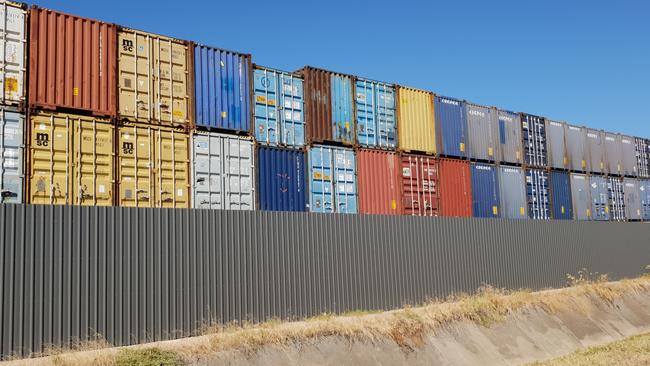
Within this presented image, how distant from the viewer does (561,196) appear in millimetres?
27781

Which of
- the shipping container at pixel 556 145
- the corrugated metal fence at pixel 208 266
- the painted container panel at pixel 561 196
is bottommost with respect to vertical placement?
the corrugated metal fence at pixel 208 266

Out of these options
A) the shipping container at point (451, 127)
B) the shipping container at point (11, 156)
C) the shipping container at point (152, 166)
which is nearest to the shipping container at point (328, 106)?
the shipping container at point (451, 127)

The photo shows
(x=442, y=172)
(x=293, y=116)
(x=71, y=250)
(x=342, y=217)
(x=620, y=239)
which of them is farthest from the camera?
(x=620, y=239)

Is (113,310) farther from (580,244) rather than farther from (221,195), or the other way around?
(580,244)

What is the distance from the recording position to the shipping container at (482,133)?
24359 mm

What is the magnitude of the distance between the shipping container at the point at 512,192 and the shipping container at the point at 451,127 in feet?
8.31

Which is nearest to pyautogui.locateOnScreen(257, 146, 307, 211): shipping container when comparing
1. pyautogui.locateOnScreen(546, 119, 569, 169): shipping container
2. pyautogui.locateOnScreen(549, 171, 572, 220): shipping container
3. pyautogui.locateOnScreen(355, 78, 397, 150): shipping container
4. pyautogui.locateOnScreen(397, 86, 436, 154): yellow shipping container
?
pyautogui.locateOnScreen(355, 78, 397, 150): shipping container

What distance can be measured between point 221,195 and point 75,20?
18.9 feet

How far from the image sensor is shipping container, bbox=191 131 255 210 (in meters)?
16.1

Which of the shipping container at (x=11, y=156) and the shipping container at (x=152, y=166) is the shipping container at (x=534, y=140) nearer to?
the shipping container at (x=152, y=166)

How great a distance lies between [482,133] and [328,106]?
322 inches

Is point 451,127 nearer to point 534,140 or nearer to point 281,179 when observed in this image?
point 534,140

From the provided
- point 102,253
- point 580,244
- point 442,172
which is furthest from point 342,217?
point 580,244

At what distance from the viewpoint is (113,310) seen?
11.1 metres
